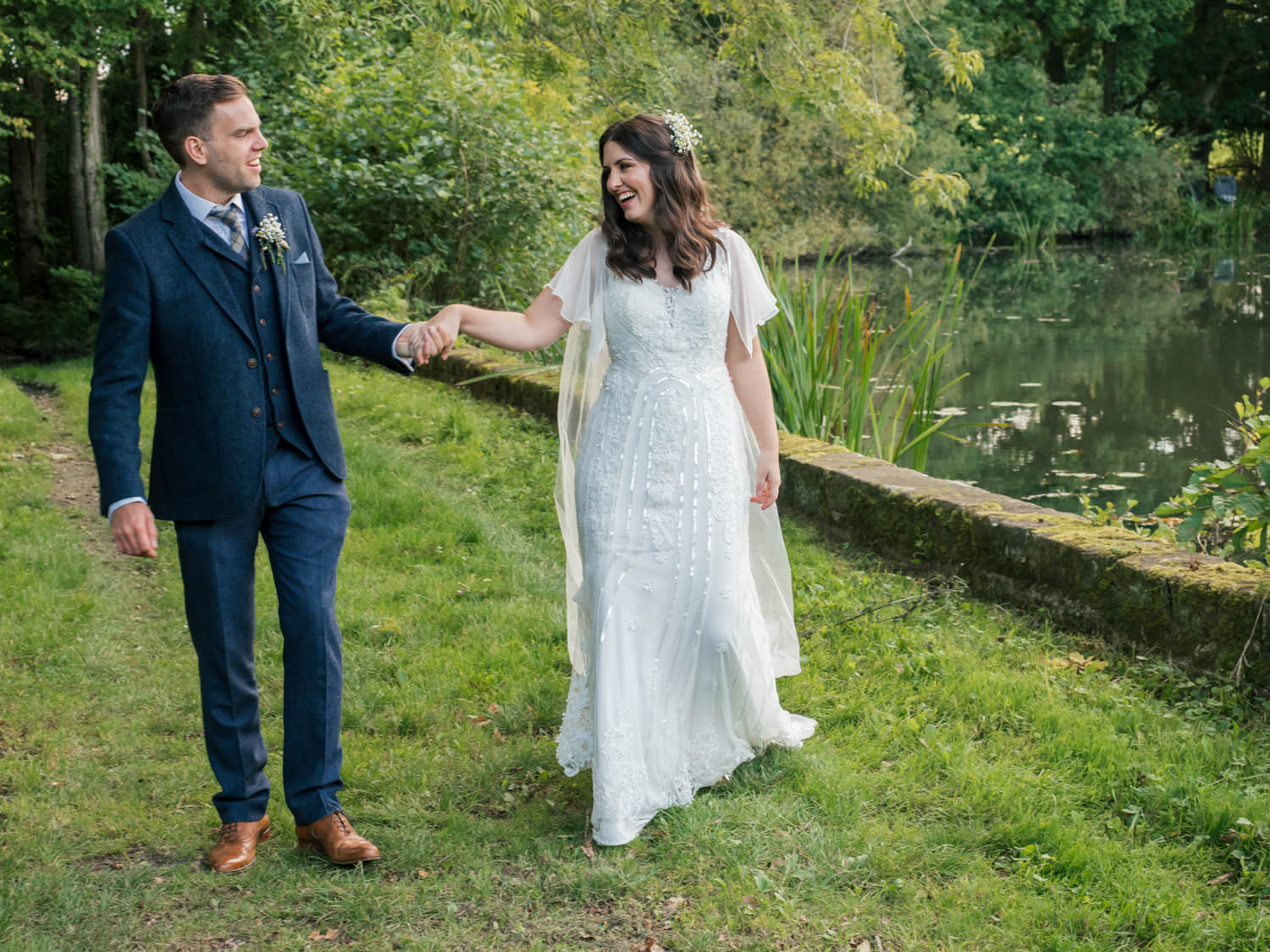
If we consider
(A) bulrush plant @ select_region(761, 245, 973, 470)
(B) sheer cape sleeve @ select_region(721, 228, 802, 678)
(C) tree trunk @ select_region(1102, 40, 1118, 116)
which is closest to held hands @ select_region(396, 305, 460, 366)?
(B) sheer cape sleeve @ select_region(721, 228, 802, 678)

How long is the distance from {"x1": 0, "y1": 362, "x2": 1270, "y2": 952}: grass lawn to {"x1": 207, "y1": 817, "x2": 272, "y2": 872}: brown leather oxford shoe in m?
0.04

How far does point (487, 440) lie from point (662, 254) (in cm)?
470

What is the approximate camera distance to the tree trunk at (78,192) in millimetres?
19812

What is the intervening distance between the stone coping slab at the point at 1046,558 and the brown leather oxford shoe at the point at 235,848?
3.20m

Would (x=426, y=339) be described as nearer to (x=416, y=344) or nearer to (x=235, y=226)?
(x=416, y=344)

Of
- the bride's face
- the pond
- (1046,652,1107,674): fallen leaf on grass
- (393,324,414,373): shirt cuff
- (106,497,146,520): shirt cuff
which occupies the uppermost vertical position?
the bride's face

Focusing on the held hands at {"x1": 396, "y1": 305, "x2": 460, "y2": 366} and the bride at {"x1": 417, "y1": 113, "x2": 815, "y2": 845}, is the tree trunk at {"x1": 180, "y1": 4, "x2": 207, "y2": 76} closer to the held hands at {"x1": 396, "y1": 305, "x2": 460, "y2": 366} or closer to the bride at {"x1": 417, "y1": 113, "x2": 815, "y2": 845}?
the held hands at {"x1": 396, "y1": 305, "x2": 460, "y2": 366}

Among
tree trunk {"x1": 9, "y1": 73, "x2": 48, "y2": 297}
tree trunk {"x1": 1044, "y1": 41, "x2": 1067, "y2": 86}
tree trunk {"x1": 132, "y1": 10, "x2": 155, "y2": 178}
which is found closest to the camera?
tree trunk {"x1": 132, "y1": 10, "x2": 155, "y2": 178}

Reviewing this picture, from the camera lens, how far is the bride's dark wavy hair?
142 inches

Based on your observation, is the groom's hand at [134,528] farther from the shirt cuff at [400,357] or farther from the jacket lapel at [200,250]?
the shirt cuff at [400,357]

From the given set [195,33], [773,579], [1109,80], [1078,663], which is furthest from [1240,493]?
[1109,80]

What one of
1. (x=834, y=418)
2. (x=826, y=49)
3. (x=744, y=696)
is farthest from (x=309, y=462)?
(x=826, y=49)

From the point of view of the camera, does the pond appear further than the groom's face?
Yes

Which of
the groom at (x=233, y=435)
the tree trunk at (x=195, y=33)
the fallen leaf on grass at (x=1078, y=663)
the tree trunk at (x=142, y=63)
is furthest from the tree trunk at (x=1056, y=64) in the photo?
the groom at (x=233, y=435)
